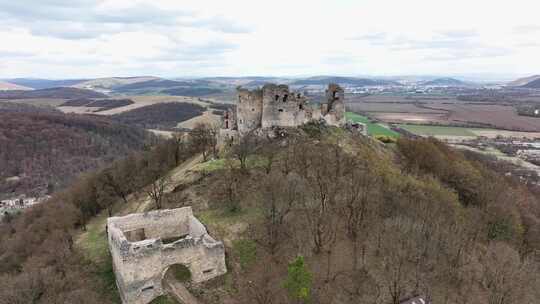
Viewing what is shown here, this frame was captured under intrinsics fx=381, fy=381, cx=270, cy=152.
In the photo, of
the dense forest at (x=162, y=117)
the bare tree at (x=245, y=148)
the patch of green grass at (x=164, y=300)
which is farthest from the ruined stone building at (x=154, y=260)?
the dense forest at (x=162, y=117)

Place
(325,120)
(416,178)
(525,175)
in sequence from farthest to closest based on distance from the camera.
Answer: (525,175) → (325,120) → (416,178)

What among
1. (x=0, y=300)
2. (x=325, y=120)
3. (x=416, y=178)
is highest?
(x=325, y=120)

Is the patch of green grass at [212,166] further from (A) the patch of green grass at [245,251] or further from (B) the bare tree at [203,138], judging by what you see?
(B) the bare tree at [203,138]

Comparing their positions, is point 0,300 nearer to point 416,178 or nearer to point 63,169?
point 416,178

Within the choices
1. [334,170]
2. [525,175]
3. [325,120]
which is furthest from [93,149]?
[525,175]

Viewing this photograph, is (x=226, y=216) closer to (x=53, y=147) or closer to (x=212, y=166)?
(x=212, y=166)

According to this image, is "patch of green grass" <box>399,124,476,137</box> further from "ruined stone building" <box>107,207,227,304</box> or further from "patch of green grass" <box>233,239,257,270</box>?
"ruined stone building" <box>107,207,227,304</box>

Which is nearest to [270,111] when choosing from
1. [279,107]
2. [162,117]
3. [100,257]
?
[279,107]
